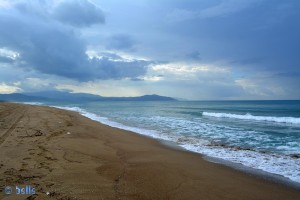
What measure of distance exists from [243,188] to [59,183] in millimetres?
4471

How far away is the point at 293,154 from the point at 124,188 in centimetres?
874

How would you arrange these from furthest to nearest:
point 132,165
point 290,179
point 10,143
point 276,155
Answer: point 276,155, point 10,143, point 132,165, point 290,179

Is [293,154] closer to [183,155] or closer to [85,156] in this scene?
[183,155]

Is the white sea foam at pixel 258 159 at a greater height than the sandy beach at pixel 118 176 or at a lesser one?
lesser

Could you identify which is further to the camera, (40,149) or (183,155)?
(183,155)

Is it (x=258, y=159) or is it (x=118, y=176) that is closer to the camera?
(x=118, y=176)

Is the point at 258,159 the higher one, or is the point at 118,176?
the point at 118,176

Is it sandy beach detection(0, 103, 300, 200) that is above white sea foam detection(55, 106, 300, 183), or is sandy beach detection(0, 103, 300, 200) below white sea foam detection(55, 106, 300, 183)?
above

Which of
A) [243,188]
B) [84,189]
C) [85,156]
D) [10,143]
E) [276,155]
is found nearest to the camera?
[84,189]

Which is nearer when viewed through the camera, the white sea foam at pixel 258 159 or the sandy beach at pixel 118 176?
the sandy beach at pixel 118 176

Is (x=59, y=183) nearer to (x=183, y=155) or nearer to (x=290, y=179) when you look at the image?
(x=183, y=155)

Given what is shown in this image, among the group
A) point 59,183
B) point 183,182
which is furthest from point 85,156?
point 183,182

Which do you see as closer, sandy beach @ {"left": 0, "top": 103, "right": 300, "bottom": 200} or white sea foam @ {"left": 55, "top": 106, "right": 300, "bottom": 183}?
sandy beach @ {"left": 0, "top": 103, "right": 300, "bottom": 200}

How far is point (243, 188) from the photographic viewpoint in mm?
6266
